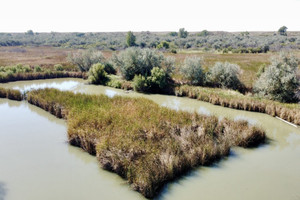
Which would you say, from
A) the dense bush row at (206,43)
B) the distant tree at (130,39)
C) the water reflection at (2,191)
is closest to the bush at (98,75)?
the water reflection at (2,191)

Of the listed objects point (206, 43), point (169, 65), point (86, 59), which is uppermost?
point (206, 43)

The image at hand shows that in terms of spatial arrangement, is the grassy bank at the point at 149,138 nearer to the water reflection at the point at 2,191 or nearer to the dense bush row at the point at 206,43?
the water reflection at the point at 2,191

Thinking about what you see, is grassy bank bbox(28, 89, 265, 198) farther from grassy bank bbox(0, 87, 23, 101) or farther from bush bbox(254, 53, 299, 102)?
grassy bank bbox(0, 87, 23, 101)

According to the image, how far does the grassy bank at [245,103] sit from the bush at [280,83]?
4.07 feet

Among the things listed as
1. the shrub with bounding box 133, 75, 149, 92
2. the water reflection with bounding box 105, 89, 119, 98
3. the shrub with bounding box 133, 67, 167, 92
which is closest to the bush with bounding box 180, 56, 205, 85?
the shrub with bounding box 133, 67, 167, 92

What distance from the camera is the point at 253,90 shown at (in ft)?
66.8

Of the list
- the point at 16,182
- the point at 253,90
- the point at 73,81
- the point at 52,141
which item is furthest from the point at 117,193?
the point at 73,81

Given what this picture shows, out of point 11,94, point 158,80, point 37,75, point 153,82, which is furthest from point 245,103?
point 37,75

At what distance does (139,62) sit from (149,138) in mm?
16663

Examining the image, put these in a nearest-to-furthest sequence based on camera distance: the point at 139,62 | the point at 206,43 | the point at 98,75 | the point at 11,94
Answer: the point at 11,94
the point at 139,62
the point at 98,75
the point at 206,43

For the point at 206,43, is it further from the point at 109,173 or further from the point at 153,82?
the point at 109,173

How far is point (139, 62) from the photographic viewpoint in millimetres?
26188

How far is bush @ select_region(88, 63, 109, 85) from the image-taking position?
26.8 meters

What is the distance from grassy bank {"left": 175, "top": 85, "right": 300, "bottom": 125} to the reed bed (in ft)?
51.0
